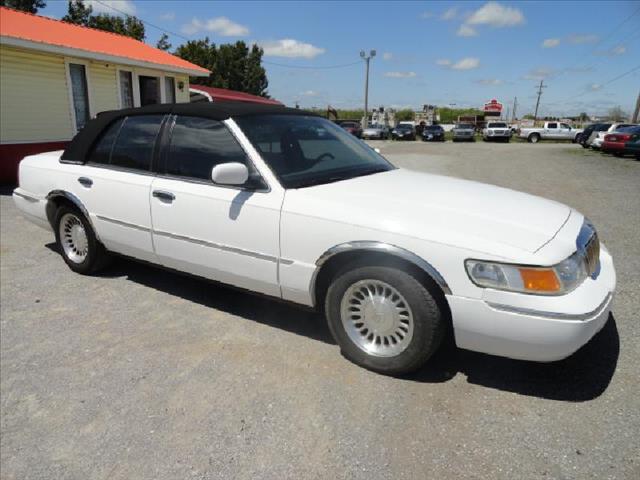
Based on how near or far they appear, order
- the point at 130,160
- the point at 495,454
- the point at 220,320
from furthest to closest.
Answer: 1. the point at 130,160
2. the point at 220,320
3. the point at 495,454

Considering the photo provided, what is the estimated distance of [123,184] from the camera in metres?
3.95

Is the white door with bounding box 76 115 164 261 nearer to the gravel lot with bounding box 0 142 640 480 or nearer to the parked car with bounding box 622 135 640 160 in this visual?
the gravel lot with bounding box 0 142 640 480

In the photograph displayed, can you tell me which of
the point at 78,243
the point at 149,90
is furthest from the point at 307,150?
the point at 149,90

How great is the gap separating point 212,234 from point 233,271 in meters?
0.31

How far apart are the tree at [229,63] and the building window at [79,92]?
35.7m

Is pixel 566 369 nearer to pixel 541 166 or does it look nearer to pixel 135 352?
pixel 135 352

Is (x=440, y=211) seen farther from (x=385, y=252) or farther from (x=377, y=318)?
(x=377, y=318)

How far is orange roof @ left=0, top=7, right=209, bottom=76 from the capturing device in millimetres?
10586

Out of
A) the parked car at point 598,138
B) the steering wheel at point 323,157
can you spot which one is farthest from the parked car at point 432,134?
the steering wheel at point 323,157

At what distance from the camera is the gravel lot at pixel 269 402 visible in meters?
2.25

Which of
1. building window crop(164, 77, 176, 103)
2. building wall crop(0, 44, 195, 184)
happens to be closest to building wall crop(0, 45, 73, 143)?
building wall crop(0, 44, 195, 184)

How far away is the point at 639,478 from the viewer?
209 cm

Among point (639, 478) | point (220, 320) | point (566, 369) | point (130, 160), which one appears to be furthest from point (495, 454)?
point (130, 160)

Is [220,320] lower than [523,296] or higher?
lower
